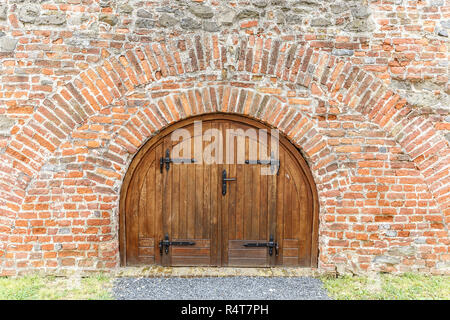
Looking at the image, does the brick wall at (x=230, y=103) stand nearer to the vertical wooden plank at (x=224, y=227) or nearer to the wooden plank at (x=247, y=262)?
the wooden plank at (x=247, y=262)

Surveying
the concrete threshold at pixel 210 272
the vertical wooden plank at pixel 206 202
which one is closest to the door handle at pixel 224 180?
the vertical wooden plank at pixel 206 202

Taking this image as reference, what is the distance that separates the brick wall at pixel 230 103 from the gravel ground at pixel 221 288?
0.53 m

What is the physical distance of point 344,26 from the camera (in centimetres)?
381

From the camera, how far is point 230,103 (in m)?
3.86

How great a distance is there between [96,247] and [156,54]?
247 cm

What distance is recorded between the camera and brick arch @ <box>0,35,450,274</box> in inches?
147

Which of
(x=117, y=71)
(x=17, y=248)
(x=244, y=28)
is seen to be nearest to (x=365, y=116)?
(x=244, y=28)

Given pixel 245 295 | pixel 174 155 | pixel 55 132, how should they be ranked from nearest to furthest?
pixel 245 295
pixel 55 132
pixel 174 155

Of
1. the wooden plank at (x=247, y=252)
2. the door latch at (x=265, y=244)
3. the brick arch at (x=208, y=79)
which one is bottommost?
the wooden plank at (x=247, y=252)

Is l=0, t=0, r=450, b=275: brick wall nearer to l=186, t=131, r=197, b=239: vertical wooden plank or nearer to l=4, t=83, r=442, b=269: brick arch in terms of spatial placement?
l=4, t=83, r=442, b=269: brick arch

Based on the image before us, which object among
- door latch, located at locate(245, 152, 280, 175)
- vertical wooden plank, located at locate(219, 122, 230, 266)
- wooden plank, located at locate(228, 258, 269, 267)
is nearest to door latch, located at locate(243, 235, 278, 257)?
wooden plank, located at locate(228, 258, 269, 267)

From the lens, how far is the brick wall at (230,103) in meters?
3.73

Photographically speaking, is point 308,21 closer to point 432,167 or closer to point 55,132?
point 432,167

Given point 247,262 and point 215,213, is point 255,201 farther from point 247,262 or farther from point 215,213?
point 247,262
